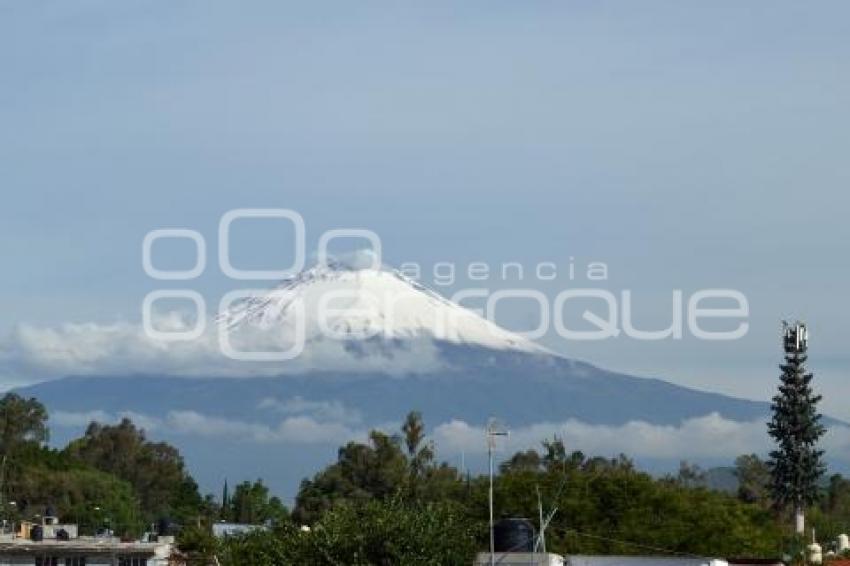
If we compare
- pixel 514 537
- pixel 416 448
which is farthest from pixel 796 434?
pixel 514 537

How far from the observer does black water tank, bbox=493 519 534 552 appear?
308 ft

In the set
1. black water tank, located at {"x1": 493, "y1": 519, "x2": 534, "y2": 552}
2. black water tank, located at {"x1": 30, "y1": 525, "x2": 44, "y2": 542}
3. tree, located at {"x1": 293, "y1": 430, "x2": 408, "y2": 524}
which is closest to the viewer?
black water tank, located at {"x1": 493, "y1": 519, "x2": 534, "y2": 552}

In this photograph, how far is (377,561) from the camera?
9369 cm

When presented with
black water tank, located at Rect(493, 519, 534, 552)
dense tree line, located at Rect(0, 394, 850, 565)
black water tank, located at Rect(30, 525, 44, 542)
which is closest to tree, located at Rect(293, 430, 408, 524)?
dense tree line, located at Rect(0, 394, 850, 565)

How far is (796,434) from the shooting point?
172 metres

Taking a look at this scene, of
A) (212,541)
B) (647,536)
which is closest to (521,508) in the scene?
(647,536)

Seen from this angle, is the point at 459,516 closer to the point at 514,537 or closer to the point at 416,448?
the point at 514,537

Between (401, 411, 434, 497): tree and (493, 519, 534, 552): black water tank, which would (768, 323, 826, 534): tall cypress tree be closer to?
(401, 411, 434, 497): tree

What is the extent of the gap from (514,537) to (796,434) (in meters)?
81.1

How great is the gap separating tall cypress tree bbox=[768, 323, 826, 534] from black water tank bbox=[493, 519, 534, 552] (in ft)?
257

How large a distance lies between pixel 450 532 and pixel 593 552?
29871mm

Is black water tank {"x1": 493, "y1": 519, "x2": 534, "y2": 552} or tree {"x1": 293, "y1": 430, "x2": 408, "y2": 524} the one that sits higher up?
tree {"x1": 293, "y1": 430, "x2": 408, "y2": 524}

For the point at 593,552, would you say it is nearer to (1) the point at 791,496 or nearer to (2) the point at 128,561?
(2) the point at 128,561

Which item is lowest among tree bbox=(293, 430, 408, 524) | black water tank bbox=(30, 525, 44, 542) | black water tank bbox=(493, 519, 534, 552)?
black water tank bbox=(493, 519, 534, 552)
